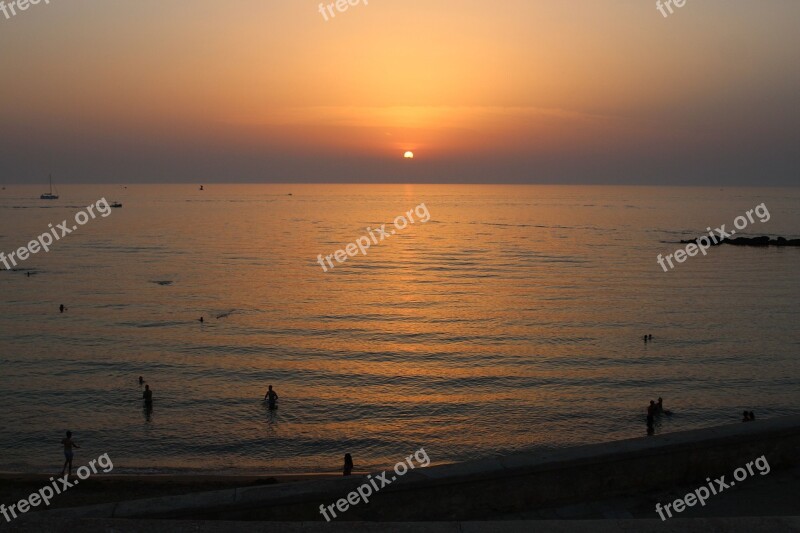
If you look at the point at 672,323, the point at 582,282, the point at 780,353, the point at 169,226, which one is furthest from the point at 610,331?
the point at 169,226

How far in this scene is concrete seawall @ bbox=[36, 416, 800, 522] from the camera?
7.31m

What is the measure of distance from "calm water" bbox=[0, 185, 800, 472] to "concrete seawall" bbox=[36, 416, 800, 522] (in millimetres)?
15386

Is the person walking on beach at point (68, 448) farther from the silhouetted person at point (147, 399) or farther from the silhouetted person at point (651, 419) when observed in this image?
the silhouetted person at point (651, 419)

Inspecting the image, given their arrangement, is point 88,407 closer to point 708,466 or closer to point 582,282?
point 708,466

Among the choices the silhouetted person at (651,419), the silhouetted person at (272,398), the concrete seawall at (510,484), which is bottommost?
the concrete seawall at (510,484)

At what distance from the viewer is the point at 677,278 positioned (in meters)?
65.4

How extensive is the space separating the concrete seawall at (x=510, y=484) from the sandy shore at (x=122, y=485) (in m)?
11.3

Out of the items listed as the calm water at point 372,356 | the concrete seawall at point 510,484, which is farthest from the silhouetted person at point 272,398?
the concrete seawall at point 510,484

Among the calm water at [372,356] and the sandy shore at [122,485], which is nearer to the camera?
the sandy shore at [122,485]

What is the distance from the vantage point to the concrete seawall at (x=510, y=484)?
7.31 m

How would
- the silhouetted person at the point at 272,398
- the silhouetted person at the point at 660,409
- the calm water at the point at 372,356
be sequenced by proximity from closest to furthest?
the calm water at the point at 372,356, the silhouetted person at the point at 660,409, the silhouetted person at the point at 272,398

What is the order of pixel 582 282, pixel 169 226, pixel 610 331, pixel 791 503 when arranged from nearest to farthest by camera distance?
pixel 791 503, pixel 610 331, pixel 582 282, pixel 169 226

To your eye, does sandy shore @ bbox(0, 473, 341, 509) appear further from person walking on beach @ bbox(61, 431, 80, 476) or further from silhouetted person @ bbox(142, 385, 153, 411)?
silhouetted person @ bbox(142, 385, 153, 411)

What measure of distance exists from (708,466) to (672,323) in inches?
1509
